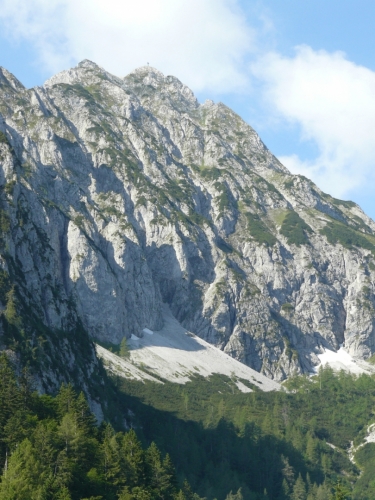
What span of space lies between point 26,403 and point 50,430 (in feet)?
36.2

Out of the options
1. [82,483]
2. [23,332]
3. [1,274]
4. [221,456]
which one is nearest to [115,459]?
[82,483]

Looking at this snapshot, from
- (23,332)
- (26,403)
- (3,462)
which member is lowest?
(3,462)

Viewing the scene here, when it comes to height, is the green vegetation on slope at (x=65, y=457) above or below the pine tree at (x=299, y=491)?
below

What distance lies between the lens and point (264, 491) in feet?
573

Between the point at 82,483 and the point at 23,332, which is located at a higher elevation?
the point at 23,332

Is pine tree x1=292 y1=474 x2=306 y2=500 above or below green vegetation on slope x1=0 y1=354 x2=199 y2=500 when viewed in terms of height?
above

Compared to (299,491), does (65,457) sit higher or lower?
lower

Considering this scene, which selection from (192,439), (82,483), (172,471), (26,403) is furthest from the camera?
(192,439)

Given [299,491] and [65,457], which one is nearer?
[65,457]

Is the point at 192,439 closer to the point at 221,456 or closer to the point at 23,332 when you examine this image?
the point at 221,456

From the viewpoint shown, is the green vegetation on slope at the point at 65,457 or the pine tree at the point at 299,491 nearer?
the green vegetation on slope at the point at 65,457

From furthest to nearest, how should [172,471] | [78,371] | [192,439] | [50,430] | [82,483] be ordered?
1. [192,439]
2. [78,371]
3. [172,471]
4. [50,430]
5. [82,483]

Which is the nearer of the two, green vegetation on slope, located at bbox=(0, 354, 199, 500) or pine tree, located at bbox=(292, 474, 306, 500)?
green vegetation on slope, located at bbox=(0, 354, 199, 500)

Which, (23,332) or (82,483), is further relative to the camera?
(23,332)
